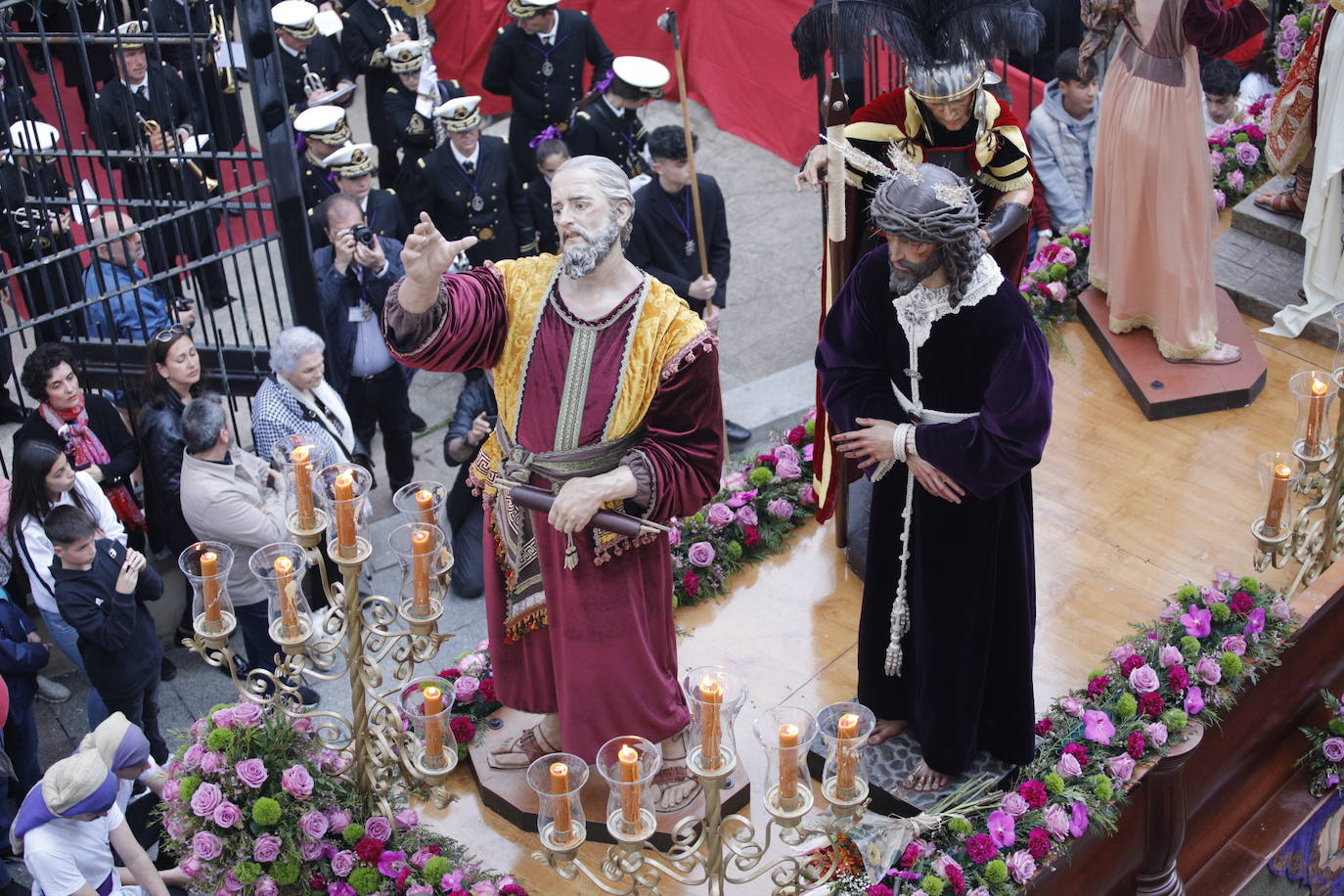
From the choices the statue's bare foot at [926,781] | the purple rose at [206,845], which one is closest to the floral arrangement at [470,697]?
the purple rose at [206,845]

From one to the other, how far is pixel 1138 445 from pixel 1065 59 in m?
2.66

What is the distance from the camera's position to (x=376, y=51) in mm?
9586

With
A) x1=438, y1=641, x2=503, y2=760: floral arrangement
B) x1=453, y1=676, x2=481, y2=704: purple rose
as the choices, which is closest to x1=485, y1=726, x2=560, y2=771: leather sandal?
x1=438, y1=641, x2=503, y2=760: floral arrangement

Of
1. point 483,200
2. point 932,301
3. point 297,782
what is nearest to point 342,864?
point 297,782

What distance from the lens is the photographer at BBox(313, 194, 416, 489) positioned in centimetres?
709

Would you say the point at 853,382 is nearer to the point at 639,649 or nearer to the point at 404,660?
the point at 639,649

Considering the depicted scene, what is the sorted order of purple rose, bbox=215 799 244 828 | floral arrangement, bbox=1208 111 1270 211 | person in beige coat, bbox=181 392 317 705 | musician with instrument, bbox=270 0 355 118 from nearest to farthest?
1. purple rose, bbox=215 799 244 828
2. person in beige coat, bbox=181 392 317 705
3. floral arrangement, bbox=1208 111 1270 211
4. musician with instrument, bbox=270 0 355 118

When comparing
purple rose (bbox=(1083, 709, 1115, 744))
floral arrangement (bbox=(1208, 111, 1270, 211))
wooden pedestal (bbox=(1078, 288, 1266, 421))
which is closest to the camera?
purple rose (bbox=(1083, 709, 1115, 744))

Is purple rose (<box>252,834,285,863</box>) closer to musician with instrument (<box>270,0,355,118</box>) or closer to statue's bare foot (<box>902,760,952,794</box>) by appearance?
statue's bare foot (<box>902,760,952,794</box>)

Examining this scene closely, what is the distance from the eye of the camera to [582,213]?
4.03 m

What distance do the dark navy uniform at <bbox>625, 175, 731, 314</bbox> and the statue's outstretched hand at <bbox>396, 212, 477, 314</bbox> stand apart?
3383mm

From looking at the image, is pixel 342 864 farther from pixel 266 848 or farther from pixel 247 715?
pixel 247 715

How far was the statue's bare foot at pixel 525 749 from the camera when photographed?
15.9 feet

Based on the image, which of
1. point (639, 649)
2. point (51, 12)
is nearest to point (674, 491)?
point (639, 649)
